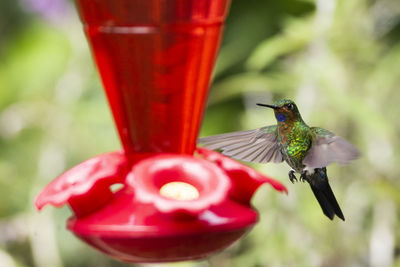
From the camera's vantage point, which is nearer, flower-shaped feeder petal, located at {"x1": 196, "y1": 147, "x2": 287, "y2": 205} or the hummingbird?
flower-shaped feeder petal, located at {"x1": 196, "y1": 147, "x2": 287, "y2": 205}

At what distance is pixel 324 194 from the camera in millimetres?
1792

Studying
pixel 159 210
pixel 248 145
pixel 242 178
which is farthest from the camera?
pixel 248 145

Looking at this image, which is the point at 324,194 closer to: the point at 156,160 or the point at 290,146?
the point at 290,146

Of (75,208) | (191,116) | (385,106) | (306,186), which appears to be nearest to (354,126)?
(385,106)

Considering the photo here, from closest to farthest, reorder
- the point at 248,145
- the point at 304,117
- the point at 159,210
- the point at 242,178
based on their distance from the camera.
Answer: the point at 159,210, the point at 242,178, the point at 248,145, the point at 304,117

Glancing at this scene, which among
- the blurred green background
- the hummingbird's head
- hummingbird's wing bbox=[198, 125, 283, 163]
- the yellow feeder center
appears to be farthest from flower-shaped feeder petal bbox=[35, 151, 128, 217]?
the blurred green background

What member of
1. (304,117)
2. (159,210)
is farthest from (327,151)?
(304,117)

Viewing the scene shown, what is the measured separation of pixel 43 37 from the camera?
523cm

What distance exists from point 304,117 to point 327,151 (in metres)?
1.03

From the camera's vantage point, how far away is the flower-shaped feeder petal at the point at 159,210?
54.2 inches

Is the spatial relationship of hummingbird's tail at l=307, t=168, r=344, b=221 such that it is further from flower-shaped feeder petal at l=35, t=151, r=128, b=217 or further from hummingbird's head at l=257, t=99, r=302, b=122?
flower-shaped feeder petal at l=35, t=151, r=128, b=217

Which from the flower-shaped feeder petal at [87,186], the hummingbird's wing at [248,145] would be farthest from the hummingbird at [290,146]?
the flower-shaped feeder petal at [87,186]

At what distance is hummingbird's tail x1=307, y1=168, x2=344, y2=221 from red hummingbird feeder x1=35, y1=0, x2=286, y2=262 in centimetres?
23

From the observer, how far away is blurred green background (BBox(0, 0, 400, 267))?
110 inches
